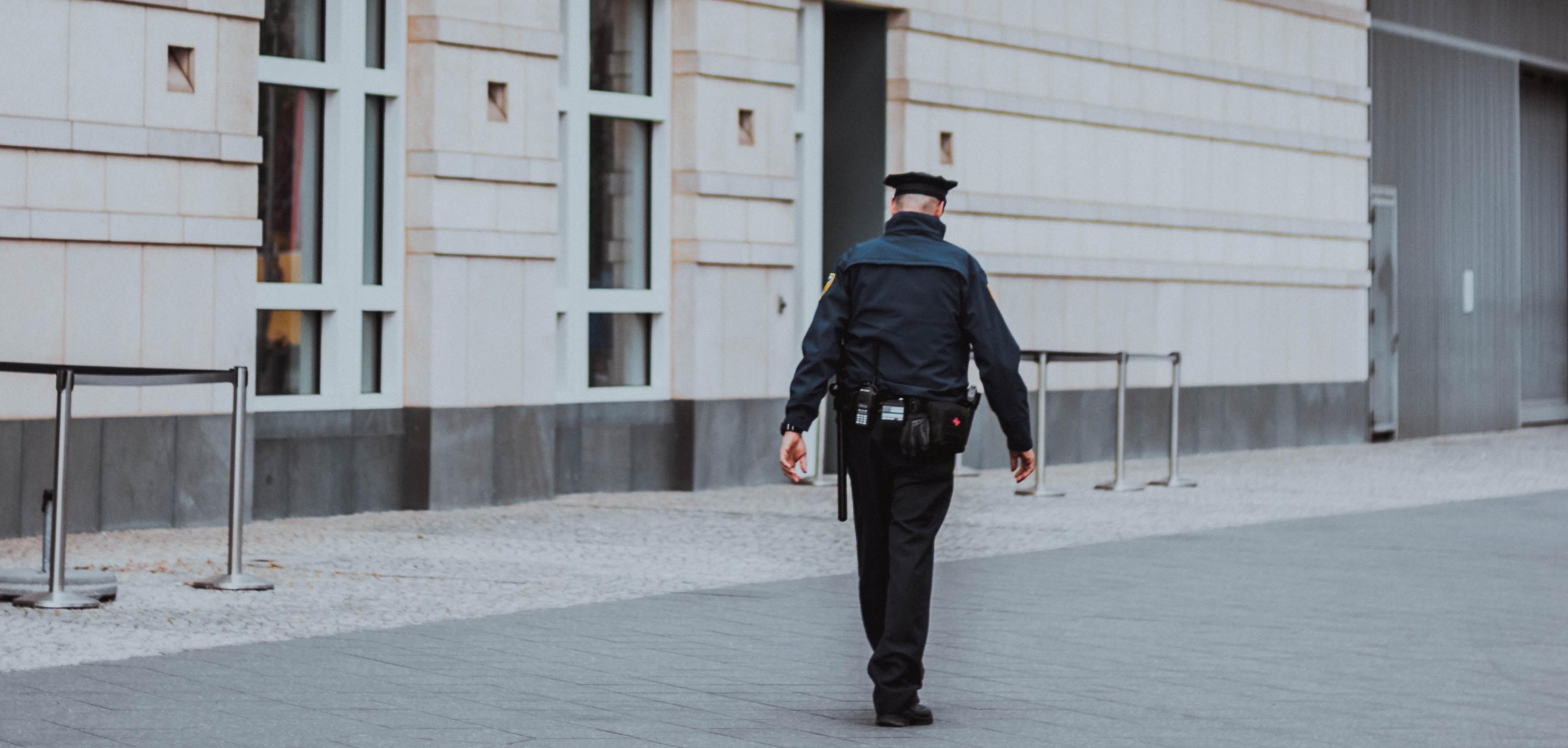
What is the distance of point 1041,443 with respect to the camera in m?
14.9

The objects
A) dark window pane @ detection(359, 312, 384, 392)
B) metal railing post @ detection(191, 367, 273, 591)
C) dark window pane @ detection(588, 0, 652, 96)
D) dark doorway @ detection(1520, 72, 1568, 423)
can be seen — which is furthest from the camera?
dark doorway @ detection(1520, 72, 1568, 423)

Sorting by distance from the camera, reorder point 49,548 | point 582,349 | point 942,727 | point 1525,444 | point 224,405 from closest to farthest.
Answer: point 942,727
point 49,548
point 224,405
point 582,349
point 1525,444

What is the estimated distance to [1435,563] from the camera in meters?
10.7

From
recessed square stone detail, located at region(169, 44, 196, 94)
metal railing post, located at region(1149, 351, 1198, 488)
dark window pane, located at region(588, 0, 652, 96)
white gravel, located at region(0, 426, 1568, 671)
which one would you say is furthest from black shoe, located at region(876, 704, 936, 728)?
metal railing post, located at region(1149, 351, 1198, 488)

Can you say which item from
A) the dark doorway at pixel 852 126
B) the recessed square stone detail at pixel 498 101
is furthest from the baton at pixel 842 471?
the dark doorway at pixel 852 126

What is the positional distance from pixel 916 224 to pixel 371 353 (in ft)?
22.4

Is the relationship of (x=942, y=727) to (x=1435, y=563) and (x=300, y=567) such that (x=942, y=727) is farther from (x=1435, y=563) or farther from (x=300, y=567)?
(x=1435, y=563)

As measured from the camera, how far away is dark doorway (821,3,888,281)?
624 inches

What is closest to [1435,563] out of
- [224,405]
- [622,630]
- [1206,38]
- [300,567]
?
[622,630]

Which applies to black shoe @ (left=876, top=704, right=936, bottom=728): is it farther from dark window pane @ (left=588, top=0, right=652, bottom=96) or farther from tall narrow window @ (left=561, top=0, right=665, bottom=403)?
dark window pane @ (left=588, top=0, right=652, bottom=96)

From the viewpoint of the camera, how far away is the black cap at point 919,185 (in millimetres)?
6457

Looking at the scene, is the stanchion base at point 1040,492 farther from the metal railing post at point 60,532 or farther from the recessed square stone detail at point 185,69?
the metal railing post at point 60,532

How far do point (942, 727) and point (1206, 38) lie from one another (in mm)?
13812

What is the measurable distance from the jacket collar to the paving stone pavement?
146 cm
